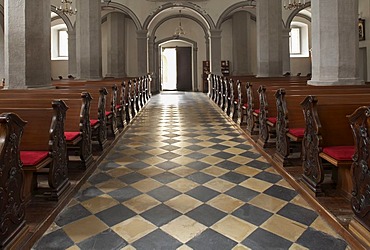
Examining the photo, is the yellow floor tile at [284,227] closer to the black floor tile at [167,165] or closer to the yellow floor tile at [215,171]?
the yellow floor tile at [215,171]

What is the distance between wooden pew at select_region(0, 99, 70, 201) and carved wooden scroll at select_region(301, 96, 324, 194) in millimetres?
2458

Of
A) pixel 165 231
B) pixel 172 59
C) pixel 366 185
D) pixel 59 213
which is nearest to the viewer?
pixel 366 185

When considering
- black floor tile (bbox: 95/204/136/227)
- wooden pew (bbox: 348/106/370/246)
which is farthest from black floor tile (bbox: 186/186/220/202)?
wooden pew (bbox: 348/106/370/246)

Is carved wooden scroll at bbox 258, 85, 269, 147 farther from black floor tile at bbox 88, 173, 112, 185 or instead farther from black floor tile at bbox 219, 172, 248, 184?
black floor tile at bbox 88, 173, 112, 185

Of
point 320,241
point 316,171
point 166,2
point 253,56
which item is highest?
point 166,2

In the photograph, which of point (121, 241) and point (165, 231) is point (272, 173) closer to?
point (165, 231)

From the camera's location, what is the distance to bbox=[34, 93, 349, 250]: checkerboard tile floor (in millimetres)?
2807

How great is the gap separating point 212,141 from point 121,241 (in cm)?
409

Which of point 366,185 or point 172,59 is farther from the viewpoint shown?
point 172,59

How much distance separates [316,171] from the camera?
12.0 feet

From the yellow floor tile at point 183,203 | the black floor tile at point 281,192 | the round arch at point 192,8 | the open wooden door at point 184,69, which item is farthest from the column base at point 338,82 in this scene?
the open wooden door at point 184,69

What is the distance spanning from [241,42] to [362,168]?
1782cm

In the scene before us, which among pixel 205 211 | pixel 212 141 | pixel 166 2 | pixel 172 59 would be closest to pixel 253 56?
pixel 166 2

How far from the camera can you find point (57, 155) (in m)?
3.64
